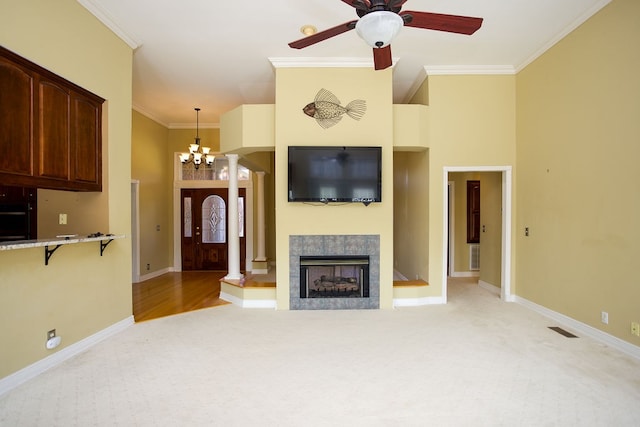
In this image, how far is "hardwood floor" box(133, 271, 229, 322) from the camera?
4.26m

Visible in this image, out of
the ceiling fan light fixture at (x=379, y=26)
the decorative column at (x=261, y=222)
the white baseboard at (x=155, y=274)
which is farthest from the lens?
the decorative column at (x=261, y=222)

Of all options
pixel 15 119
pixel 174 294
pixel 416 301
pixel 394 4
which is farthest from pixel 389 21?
pixel 174 294

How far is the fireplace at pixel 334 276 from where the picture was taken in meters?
4.25

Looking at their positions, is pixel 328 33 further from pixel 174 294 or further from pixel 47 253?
pixel 174 294

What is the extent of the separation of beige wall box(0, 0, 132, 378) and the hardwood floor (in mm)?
666

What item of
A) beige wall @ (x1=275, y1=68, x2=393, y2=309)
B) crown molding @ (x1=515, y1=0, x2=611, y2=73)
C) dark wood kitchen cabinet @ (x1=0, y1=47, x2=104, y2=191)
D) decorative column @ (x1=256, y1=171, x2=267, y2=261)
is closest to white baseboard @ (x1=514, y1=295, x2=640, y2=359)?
beige wall @ (x1=275, y1=68, x2=393, y2=309)

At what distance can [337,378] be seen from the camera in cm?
246

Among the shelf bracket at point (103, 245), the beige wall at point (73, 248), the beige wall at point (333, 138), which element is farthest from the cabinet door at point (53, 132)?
the beige wall at point (333, 138)

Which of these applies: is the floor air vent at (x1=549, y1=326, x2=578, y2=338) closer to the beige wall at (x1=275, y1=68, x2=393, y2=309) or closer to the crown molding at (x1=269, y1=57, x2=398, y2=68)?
the beige wall at (x1=275, y1=68, x2=393, y2=309)

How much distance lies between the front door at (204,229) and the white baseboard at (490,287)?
4.96 m

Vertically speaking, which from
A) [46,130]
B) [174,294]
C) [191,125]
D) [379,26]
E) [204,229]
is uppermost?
[191,125]

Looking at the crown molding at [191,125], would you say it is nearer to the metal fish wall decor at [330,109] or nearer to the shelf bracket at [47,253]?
the metal fish wall decor at [330,109]

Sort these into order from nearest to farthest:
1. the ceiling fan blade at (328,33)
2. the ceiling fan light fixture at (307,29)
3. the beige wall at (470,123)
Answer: the ceiling fan blade at (328,33), the ceiling fan light fixture at (307,29), the beige wall at (470,123)

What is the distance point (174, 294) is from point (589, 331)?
5584 mm
